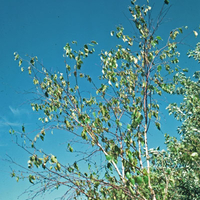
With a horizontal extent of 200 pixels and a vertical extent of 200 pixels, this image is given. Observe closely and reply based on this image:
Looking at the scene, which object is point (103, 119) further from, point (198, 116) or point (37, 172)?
point (198, 116)

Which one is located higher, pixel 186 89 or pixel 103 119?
pixel 186 89

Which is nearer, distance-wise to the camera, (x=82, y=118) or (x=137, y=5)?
(x=82, y=118)

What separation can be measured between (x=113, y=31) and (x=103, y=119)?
248 centimetres

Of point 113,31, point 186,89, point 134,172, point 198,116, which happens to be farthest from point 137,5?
point 186,89

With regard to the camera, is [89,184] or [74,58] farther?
[74,58]

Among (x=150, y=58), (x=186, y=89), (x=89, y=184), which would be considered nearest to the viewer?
(x=89, y=184)

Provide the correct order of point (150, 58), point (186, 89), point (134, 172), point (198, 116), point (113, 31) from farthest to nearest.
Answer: point (186, 89)
point (198, 116)
point (113, 31)
point (150, 58)
point (134, 172)

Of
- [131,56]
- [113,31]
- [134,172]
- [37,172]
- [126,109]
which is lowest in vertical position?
[134,172]

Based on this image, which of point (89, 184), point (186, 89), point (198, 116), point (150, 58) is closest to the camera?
point (89, 184)

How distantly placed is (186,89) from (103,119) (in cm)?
766

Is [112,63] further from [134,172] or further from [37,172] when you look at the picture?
[37,172]

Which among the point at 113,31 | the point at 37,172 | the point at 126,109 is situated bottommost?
the point at 37,172

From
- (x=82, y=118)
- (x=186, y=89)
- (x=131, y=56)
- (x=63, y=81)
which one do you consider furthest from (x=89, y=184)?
(x=186, y=89)

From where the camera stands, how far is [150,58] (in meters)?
5.76
